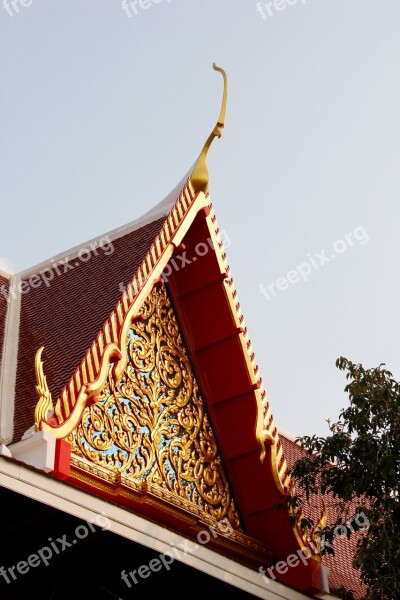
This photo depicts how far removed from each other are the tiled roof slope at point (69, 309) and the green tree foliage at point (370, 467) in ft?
6.25

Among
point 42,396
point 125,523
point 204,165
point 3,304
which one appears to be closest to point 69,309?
point 3,304

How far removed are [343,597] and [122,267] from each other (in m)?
3.13

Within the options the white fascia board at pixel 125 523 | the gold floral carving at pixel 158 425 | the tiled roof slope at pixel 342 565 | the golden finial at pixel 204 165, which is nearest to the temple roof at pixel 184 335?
the golden finial at pixel 204 165

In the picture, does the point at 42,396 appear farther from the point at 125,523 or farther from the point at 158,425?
the point at 158,425

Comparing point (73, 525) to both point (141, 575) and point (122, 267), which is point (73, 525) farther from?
point (122, 267)

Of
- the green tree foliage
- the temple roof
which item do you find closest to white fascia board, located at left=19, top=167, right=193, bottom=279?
the temple roof

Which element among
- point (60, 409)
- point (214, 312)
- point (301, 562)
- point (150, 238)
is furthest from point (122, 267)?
point (301, 562)

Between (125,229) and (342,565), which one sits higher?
(125,229)

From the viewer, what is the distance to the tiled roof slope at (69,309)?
7.29 metres

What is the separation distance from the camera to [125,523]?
634cm

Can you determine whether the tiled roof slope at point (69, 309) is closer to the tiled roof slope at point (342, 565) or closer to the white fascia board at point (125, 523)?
the white fascia board at point (125, 523)

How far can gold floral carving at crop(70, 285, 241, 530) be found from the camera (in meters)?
7.50

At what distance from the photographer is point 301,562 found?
328 inches

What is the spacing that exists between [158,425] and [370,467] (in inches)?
63.5
